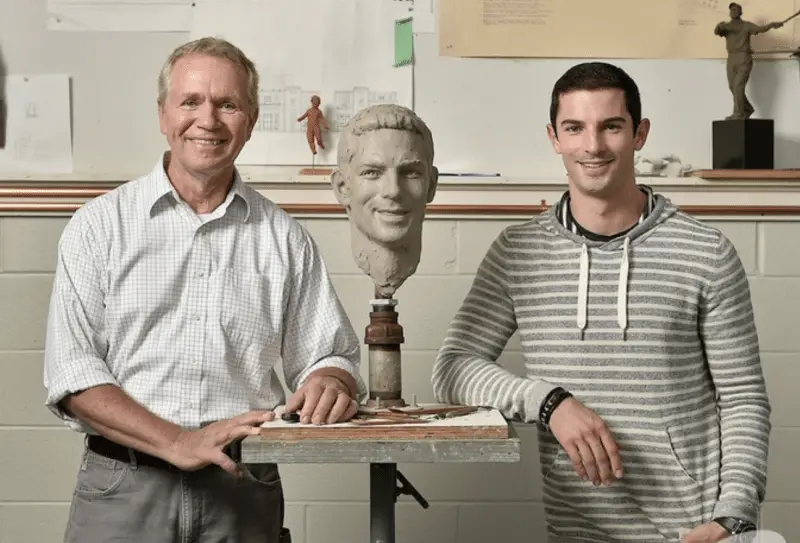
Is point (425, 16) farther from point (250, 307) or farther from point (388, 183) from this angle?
point (250, 307)

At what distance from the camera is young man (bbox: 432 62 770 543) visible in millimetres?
2037

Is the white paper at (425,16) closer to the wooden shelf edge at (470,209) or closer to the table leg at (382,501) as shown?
the wooden shelf edge at (470,209)

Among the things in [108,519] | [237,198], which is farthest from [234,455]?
[237,198]

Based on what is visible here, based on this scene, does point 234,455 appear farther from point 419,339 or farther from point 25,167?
point 25,167

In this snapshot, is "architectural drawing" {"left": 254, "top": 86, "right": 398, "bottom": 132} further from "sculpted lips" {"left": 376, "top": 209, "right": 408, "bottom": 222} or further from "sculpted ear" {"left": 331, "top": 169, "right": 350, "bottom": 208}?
"sculpted lips" {"left": 376, "top": 209, "right": 408, "bottom": 222}

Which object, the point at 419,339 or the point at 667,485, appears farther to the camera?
the point at 419,339

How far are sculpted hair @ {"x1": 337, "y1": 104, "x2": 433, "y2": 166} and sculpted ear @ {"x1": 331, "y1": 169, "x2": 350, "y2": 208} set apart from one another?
0.08ft

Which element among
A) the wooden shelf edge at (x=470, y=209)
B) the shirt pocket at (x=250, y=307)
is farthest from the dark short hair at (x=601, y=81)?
the wooden shelf edge at (x=470, y=209)

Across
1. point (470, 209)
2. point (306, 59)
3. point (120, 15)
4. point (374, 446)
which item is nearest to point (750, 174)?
point (470, 209)

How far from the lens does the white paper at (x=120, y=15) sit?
3055 mm

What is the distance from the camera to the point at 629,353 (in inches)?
81.0

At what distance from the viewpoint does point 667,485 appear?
204 cm

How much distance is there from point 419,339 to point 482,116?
0.61 metres

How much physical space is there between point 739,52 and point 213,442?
1.77 m
